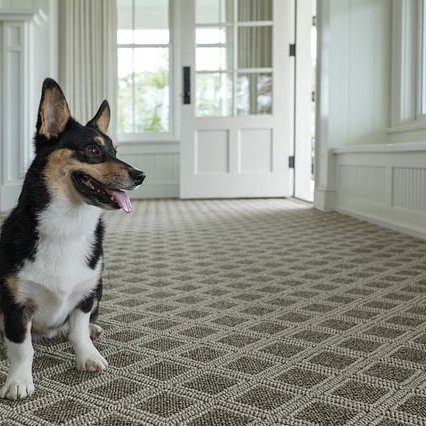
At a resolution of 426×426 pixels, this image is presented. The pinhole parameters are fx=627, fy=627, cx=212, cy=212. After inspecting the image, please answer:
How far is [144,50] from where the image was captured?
23.6 ft

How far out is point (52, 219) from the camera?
1.34 metres

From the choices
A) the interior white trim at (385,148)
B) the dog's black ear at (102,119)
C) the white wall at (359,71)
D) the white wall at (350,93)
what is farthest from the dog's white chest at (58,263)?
the white wall at (359,71)

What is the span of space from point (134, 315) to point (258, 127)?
15.5ft

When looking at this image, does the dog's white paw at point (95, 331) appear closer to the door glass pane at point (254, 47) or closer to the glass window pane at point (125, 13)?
the door glass pane at point (254, 47)

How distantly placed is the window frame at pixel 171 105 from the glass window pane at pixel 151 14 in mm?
61

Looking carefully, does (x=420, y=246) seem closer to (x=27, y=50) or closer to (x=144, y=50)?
(x=27, y=50)

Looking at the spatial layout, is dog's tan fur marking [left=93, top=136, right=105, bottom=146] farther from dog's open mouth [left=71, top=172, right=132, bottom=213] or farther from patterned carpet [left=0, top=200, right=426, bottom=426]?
patterned carpet [left=0, top=200, right=426, bottom=426]

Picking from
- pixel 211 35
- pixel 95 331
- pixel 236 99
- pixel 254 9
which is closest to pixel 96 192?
pixel 95 331

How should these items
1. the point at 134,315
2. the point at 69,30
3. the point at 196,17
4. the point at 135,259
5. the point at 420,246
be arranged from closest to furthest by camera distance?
the point at 134,315 < the point at 135,259 < the point at 420,246 < the point at 196,17 < the point at 69,30

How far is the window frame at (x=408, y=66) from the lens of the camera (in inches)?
187

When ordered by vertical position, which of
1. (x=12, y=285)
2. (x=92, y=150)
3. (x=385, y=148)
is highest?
(x=385, y=148)

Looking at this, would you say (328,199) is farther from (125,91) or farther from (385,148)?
(125,91)

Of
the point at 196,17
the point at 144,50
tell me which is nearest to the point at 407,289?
the point at 196,17

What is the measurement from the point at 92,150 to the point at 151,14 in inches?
243
